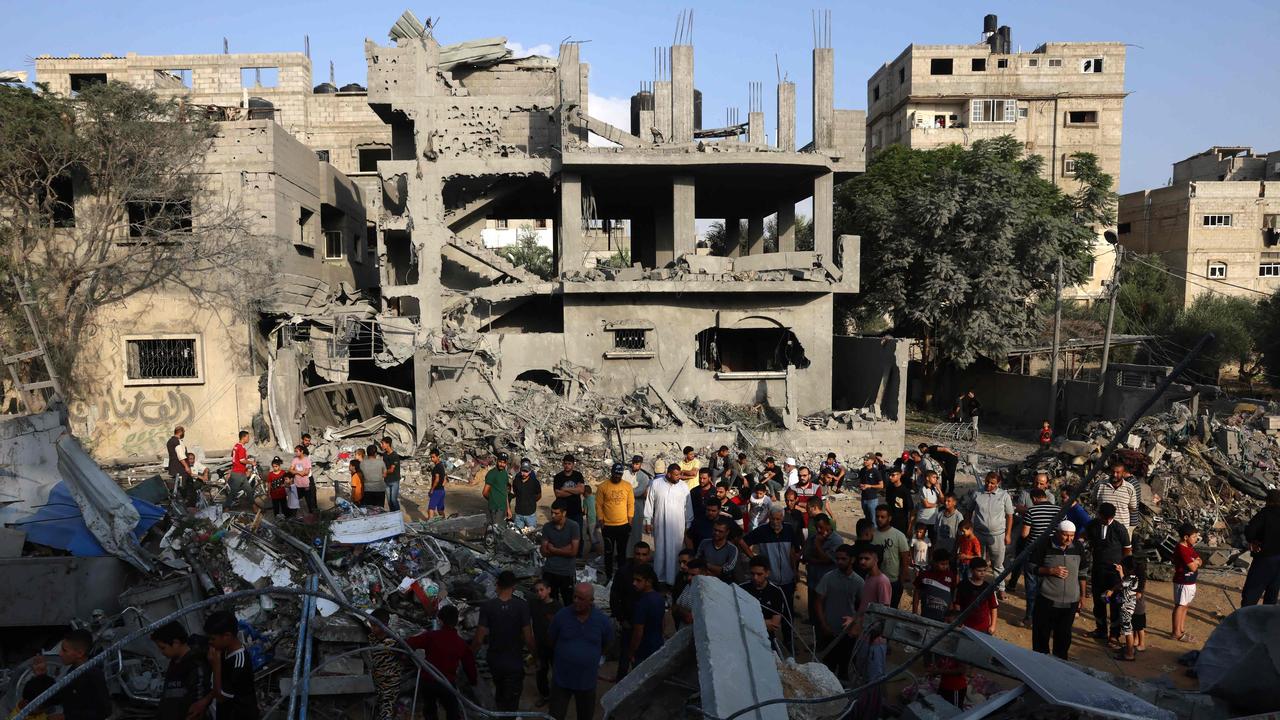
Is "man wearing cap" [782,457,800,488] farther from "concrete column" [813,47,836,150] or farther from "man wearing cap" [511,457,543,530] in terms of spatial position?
"concrete column" [813,47,836,150]

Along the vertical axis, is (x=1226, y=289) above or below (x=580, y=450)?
above

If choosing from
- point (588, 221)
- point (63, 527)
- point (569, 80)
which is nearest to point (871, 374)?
point (588, 221)

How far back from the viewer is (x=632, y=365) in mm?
21297

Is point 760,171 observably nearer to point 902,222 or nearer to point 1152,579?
point 902,222

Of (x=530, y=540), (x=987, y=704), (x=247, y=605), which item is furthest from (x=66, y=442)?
(x=987, y=704)

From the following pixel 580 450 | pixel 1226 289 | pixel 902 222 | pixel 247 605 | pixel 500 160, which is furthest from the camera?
pixel 1226 289

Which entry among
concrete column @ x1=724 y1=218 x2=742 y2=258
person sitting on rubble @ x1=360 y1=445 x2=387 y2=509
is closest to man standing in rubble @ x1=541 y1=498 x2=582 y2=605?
person sitting on rubble @ x1=360 y1=445 x2=387 y2=509

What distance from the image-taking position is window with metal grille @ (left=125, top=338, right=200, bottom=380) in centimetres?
1808

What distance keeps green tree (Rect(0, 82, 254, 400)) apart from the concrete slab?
53.9 feet

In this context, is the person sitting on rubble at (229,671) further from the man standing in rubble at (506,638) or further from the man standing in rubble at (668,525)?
the man standing in rubble at (668,525)

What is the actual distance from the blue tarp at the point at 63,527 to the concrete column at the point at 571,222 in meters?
13.7

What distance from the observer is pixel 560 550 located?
7820mm

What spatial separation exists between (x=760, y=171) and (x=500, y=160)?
22.9 feet

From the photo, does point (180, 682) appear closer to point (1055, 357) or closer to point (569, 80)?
point (569, 80)
